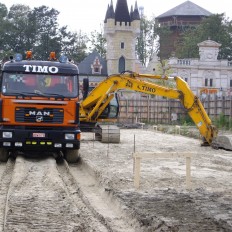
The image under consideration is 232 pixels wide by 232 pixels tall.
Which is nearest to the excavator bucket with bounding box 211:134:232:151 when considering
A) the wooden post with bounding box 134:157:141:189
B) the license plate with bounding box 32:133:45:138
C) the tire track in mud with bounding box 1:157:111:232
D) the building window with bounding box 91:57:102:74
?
the license plate with bounding box 32:133:45:138

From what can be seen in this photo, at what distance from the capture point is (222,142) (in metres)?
24.2

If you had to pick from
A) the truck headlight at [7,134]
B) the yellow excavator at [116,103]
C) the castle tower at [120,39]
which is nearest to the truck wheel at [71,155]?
the truck headlight at [7,134]

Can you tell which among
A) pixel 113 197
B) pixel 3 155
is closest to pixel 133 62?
pixel 3 155

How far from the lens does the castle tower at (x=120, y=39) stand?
83938 mm

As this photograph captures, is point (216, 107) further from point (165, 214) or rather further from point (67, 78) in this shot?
point (165, 214)

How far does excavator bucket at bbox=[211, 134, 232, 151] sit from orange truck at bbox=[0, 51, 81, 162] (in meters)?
8.75

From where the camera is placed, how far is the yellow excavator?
24.1m

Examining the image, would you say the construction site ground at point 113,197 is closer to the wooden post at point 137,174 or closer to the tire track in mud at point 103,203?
the tire track in mud at point 103,203

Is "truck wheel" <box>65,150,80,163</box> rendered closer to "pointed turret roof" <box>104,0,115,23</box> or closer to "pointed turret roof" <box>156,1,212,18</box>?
"pointed turret roof" <box>104,0,115,23</box>

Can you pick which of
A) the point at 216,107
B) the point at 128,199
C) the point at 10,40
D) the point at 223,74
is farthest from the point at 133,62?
the point at 128,199

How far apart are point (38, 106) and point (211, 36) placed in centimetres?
8378

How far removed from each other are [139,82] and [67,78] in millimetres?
7513

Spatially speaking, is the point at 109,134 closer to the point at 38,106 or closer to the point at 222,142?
the point at 222,142

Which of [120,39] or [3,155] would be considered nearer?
[3,155]
